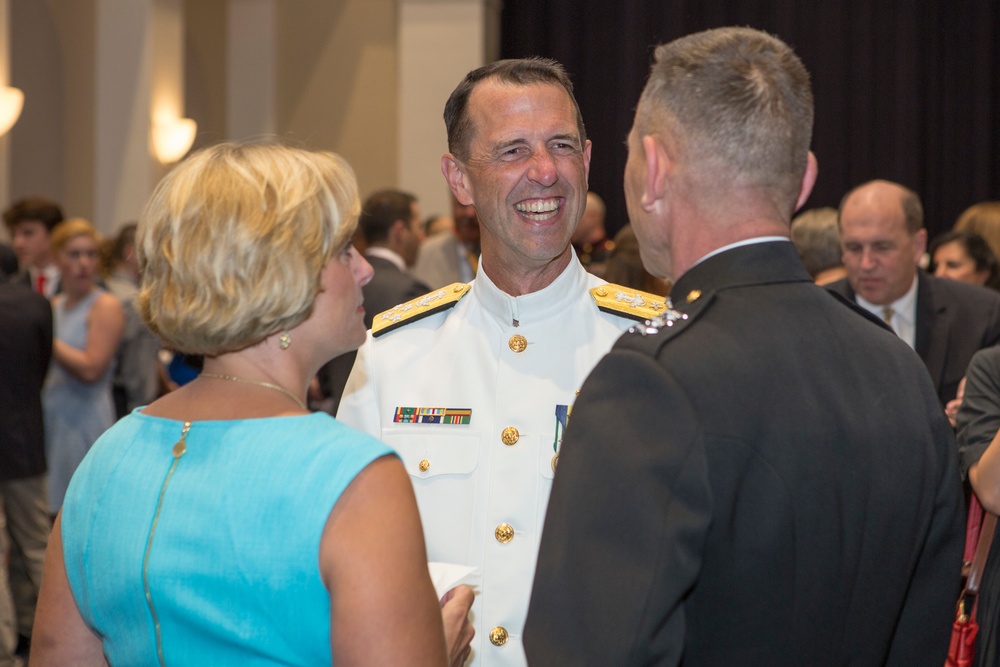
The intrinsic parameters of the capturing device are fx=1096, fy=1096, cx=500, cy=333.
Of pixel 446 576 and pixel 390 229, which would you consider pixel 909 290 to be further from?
pixel 446 576

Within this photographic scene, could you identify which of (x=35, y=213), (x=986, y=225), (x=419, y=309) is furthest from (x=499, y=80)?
(x=35, y=213)

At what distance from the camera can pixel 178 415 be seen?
4.18ft

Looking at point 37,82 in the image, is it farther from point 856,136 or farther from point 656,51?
point 656,51

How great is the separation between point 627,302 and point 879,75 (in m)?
8.07

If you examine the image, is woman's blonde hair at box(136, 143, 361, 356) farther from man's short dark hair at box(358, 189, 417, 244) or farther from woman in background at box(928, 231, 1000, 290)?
woman in background at box(928, 231, 1000, 290)

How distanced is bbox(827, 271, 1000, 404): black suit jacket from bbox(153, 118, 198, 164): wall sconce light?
18.9 ft

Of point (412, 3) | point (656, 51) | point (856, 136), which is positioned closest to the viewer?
point (656, 51)

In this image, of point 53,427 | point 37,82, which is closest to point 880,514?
point 53,427

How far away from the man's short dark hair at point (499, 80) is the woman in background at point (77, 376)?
3.21m

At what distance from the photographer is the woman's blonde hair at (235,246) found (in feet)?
4.00

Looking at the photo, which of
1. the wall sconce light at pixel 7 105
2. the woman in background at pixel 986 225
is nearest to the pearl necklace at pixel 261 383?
the woman in background at pixel 986 225

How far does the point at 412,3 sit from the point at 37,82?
147 inches

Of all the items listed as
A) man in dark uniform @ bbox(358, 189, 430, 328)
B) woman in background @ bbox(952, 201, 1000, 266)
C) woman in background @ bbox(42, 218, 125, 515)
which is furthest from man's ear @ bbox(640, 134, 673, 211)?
woman in background @ bbox(952, 201, 1000, 266)

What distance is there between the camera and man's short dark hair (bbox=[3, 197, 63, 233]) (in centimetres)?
570
